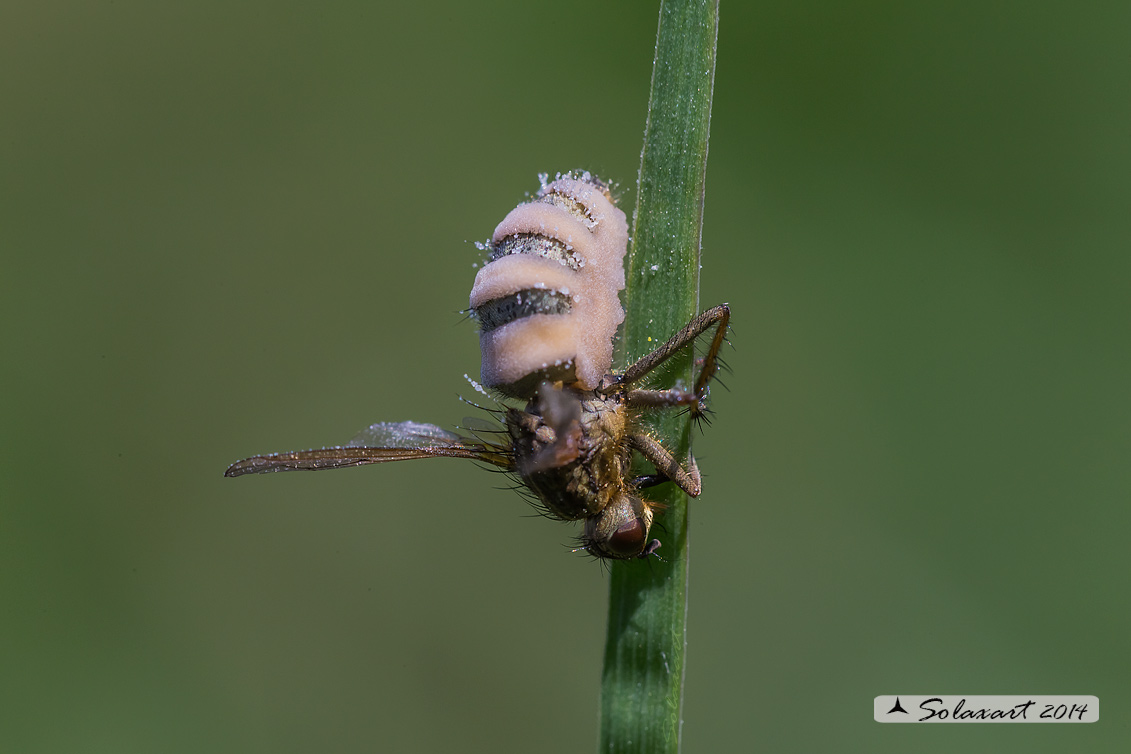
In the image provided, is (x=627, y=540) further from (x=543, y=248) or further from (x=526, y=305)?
(x=543, y=248)

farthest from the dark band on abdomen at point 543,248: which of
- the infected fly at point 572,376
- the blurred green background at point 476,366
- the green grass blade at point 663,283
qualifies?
the blurred green background at point 476,366

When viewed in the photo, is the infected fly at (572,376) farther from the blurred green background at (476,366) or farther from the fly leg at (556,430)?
the blurred green background at (476,366)

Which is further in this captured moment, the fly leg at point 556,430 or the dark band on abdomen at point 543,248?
the dark band on abdomen at point 543,248

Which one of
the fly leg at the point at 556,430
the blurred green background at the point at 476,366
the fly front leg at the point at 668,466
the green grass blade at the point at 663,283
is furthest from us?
the blurred green background at the point at 476,366

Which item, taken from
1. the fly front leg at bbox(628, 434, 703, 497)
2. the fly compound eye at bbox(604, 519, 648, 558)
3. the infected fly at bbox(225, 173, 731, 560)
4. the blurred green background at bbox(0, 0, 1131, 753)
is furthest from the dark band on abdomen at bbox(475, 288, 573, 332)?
the blurred green background at bbox(0, 0, 1131, 753)

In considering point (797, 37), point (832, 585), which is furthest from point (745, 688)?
point (797, 37)

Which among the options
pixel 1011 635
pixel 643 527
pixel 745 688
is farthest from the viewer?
pixel 745 688

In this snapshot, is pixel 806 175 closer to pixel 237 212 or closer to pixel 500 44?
pixel 500 44

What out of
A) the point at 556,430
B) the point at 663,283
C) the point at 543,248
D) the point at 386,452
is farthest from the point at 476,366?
the point at 663,283
